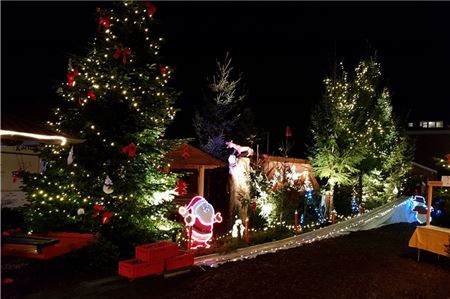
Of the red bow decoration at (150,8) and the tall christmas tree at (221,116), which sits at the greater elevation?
the red bow decoration at (150,8)

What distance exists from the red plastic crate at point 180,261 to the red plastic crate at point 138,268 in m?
0.19

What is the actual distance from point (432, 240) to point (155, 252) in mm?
6935

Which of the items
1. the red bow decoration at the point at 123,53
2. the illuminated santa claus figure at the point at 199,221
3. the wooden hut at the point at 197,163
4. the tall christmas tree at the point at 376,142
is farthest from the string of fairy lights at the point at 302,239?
the red bow decoration at the point at 123,53

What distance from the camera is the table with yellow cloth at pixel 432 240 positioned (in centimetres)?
1088

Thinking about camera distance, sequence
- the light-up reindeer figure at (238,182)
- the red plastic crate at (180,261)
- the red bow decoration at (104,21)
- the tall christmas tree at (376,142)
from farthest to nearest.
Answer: the tall christmas tree at (376,142), the light-up reindeer figure at (238,182), the red bow decoration at (104,21), the red plastic crate at (180,261)

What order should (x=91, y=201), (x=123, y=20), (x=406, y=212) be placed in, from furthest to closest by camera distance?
(x=406, y=212), (x=123, y=20), (x=91, y=201)

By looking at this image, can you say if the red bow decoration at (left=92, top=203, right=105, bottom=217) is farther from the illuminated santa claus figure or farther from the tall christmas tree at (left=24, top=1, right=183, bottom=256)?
the illuminated santa claus figure

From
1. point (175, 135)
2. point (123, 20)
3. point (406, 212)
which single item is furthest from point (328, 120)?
point (123, 20)

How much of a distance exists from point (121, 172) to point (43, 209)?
1.87m

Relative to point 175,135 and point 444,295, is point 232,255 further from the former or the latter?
point 175,135

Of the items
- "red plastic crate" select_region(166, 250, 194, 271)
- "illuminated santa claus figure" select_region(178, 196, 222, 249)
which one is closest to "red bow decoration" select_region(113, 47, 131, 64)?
"illuminated santa claus figure" select_region(178, 196, 222, 249)

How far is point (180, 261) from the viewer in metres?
8.91

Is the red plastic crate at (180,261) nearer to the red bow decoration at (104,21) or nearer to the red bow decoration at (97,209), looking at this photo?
the red bow decoration at (97,209)

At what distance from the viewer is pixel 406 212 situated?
18922mm
